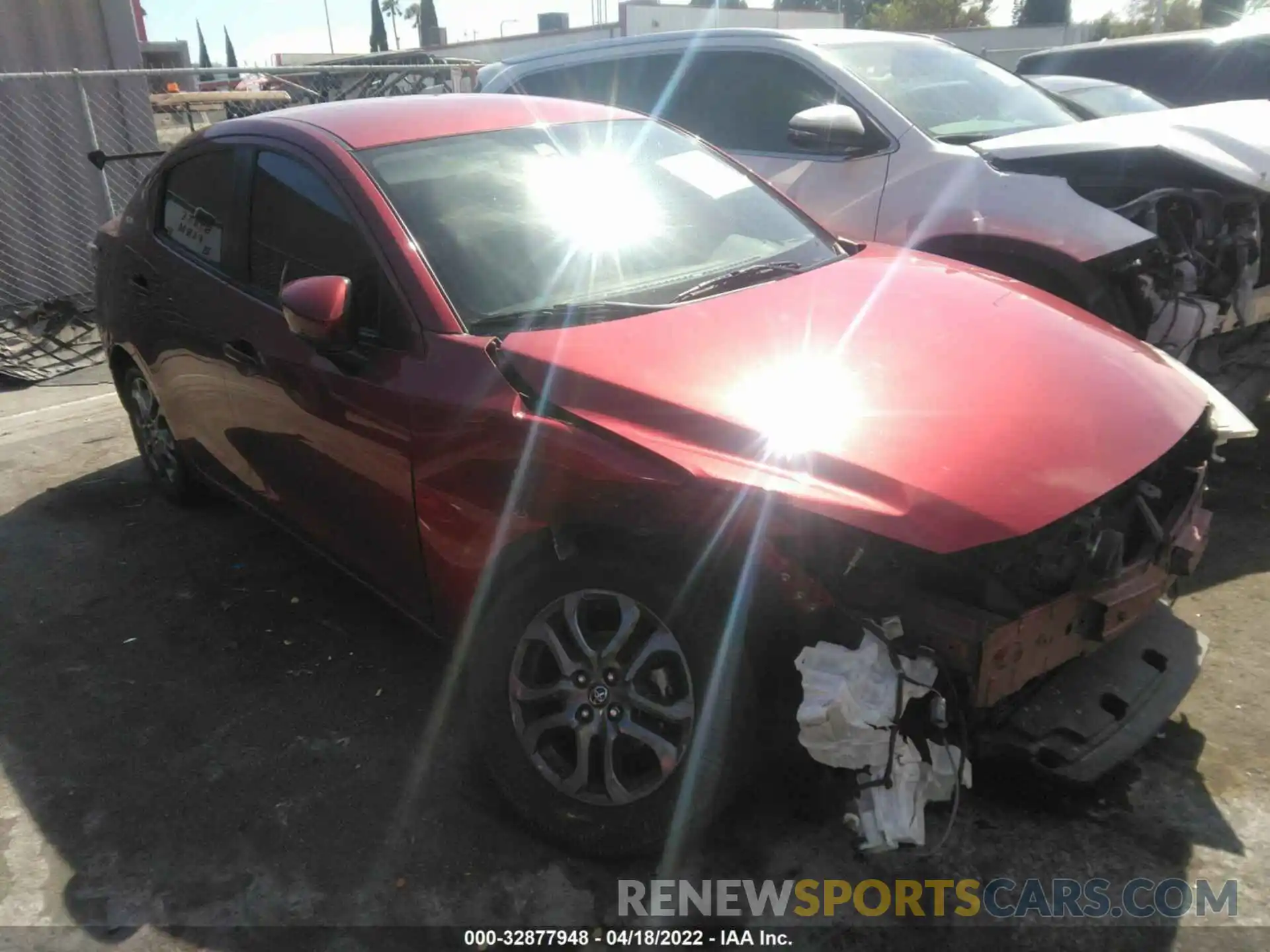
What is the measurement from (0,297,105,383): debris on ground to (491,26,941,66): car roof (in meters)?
4.38

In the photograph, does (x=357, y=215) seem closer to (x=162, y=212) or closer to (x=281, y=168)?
(x=281, y=168)

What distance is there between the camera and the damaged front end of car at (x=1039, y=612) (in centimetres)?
215

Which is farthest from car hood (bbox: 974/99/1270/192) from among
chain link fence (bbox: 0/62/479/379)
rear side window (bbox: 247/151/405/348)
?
chain link fence (bbox: 0/62/479/379)

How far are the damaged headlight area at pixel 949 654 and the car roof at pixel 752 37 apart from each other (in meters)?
3.64

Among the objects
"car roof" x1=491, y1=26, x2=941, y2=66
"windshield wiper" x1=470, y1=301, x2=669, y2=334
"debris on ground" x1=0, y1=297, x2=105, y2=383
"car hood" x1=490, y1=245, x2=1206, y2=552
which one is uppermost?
"car roof" x1=491, y1=26, x2=941, y2=66

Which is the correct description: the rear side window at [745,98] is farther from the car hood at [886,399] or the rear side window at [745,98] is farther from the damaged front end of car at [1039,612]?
the damaged front end of car at [1039,612]

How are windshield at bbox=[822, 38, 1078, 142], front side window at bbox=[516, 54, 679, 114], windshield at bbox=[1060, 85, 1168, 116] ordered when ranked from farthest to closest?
windshield at bbox=[1060, 85, 1168, 116] → front side window at bbox=[516, 54, 679, 114] → windshield at bbox=[822, 38, 1078, 142]

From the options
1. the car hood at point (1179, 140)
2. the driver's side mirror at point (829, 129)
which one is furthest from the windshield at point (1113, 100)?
the driver's side mirror at point (829, 129)

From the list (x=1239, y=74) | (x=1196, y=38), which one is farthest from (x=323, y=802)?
(x=1196, y=38)

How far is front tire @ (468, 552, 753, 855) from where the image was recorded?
91.7 inches

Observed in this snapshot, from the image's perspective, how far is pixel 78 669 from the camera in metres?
3.64

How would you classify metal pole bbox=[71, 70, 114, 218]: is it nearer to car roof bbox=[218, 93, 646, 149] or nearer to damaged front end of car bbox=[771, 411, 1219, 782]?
car roof bbox=[218, 93, 646, 149]

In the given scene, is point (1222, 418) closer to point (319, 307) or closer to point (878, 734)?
point (878, 734)

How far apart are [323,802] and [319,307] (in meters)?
1.40
